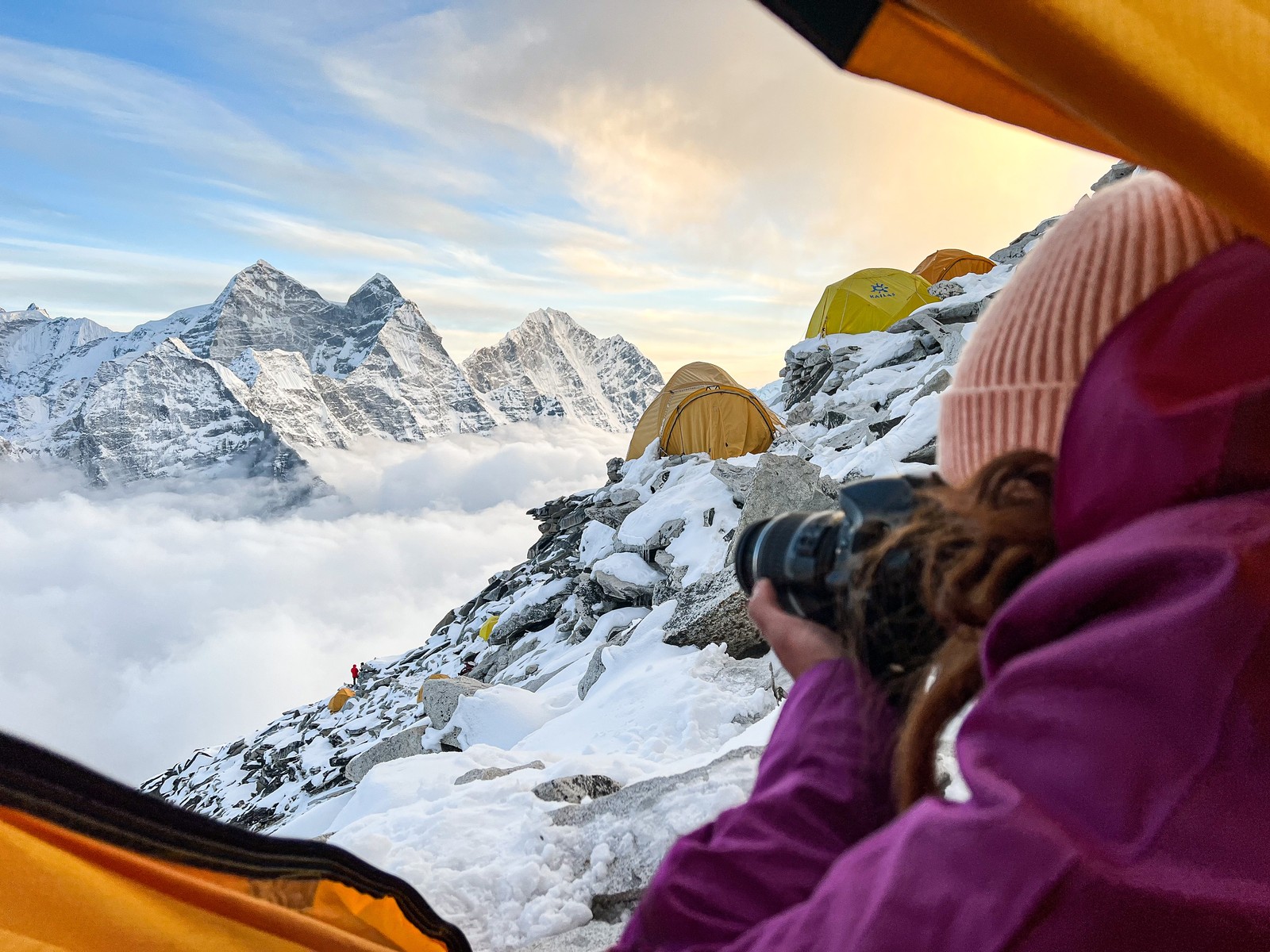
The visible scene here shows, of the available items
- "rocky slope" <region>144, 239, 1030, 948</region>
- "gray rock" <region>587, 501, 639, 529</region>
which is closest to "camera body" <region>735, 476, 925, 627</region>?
"rocky slope" <region>144, 239, 1030, 948</region>

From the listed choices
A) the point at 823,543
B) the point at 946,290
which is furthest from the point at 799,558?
the point at 946,290

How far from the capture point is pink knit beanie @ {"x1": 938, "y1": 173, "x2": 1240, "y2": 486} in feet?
2.54

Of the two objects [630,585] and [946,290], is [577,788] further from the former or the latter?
[946,290]

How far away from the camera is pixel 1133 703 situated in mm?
578

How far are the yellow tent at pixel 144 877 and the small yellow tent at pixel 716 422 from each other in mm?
13887

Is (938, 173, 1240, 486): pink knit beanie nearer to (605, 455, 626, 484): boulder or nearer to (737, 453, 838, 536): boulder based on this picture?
(737, 453, 838, 536): boulder

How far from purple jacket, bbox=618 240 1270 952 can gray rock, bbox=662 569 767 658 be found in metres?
4.53

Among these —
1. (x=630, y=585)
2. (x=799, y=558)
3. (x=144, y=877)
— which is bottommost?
(x=630, y=585)

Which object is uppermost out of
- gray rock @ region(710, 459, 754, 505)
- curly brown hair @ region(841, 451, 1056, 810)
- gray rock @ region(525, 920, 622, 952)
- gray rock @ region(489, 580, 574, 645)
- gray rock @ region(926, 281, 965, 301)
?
gray rock @ region(926, 281, 965, 301)

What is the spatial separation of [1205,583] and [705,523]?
30.9 ft

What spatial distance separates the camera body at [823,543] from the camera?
3.28ft

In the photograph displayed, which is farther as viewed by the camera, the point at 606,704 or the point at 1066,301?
the point at 606,704

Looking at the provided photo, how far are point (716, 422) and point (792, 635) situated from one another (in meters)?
14.7

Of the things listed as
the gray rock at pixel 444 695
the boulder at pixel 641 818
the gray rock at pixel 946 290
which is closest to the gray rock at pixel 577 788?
the boulder at pixel 641 818
